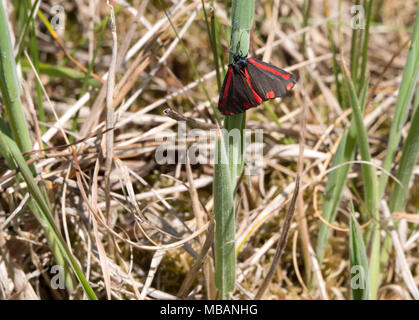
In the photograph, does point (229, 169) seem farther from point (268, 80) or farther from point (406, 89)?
point (406, 89)

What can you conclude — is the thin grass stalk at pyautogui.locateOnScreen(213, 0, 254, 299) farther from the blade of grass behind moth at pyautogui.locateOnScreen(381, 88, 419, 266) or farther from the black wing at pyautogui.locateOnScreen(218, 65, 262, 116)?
the blade of grass behind moth at pyautogui.locateOnScreen(381, 88, 419, 266)

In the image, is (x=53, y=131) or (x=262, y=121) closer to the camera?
(x=53, y=131)

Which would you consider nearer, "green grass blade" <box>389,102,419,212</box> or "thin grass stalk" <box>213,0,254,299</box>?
"thin grass stalk" <box>213,0,254,299</box>

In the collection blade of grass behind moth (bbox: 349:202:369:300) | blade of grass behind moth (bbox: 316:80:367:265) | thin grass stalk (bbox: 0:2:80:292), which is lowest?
blade of grass behind moth (bbox: 349:202:369:300)

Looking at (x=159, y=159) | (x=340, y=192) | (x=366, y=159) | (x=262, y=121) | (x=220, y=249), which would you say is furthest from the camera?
(x=262, y=121)

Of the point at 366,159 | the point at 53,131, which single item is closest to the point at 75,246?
the point at 53,131

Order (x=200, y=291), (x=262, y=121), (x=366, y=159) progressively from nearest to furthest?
(x=366, y=159) < (x=200, y=291) < (x=262, y=121)

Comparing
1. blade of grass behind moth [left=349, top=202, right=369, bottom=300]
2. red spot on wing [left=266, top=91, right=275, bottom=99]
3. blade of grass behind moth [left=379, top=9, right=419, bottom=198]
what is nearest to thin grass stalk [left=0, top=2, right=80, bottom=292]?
red spot on wing [left=266, top=91, right=275, bottom=99]
